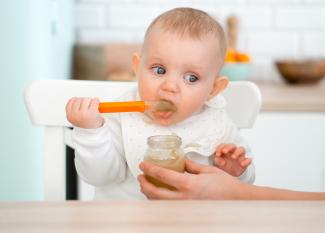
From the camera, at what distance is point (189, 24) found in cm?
128

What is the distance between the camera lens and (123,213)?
778 mm

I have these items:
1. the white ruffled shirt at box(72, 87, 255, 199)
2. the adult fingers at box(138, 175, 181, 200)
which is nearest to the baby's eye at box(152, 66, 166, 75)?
the white ruffled shirt at box(72, 87, 255, 199)

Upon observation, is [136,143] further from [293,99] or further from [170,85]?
[293,99]

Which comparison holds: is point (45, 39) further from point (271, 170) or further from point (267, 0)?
point (267, 0)

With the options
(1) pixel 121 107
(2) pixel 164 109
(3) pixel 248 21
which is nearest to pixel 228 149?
(2) pixel 164 109

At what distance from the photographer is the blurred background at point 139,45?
5.69 ft

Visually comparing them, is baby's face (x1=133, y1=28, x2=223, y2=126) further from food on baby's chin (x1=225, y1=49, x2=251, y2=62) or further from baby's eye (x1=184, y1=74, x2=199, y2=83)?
food on baby's chin (x1=225, y1=49, x2=251, y2=62)

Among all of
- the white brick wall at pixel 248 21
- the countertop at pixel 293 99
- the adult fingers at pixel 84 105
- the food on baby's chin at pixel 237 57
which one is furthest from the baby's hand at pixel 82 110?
the white brick wall at pixel 248 21

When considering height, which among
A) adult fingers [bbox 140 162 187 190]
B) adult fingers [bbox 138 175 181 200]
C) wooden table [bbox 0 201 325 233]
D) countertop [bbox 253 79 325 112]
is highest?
wooden table [bbox 0 201 325 233]

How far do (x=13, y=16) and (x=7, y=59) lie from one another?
0.44ft

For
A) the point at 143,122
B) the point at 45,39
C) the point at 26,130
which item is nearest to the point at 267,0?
the point at 45,39

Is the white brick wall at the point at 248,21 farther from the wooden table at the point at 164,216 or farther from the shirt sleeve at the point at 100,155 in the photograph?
the wooden table at the point at 164,216

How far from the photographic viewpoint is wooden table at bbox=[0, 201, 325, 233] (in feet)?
2.39

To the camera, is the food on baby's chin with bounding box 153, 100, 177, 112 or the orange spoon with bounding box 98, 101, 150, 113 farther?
the food on baby's chin with bounding box 153, 100, 177, 112
